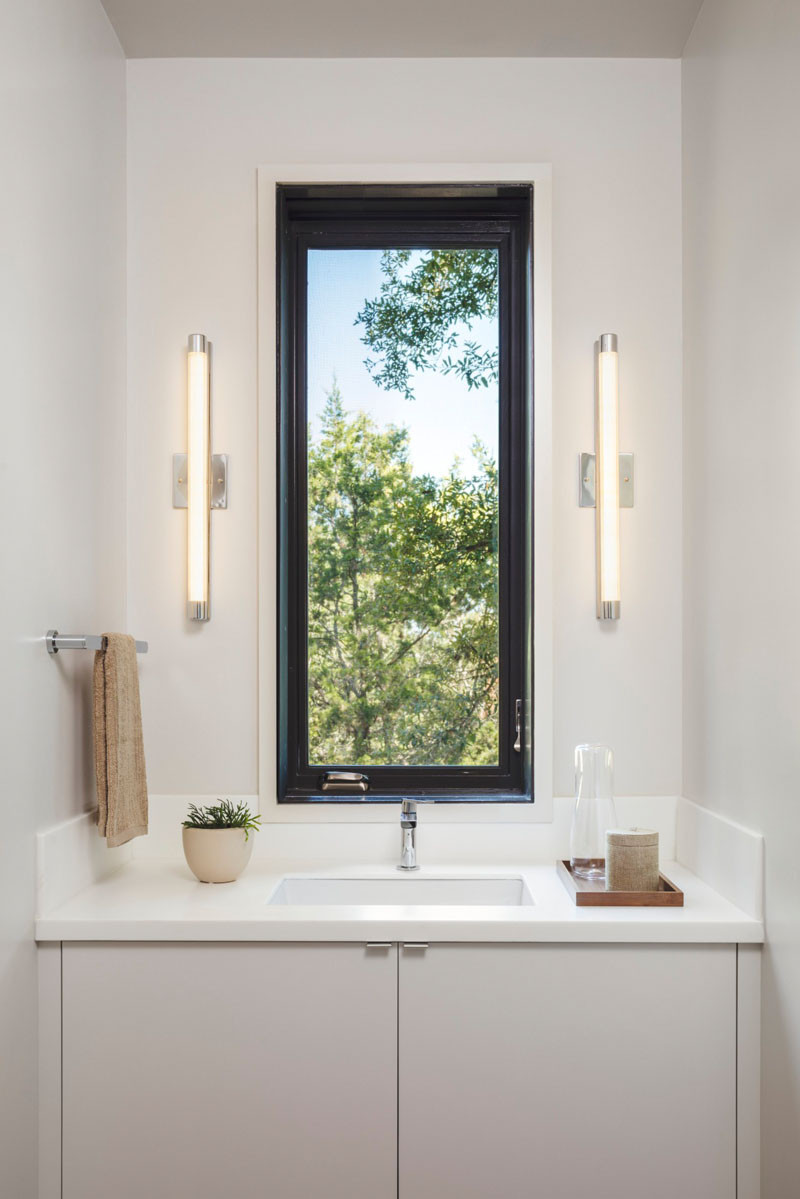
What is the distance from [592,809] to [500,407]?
0.94m

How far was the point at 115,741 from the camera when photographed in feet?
6.02

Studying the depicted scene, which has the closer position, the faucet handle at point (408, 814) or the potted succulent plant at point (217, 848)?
the potted succulent plant at point (217, 848)

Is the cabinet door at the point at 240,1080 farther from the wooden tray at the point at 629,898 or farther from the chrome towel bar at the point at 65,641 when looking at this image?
the chrome towel bar at the point at 65,641

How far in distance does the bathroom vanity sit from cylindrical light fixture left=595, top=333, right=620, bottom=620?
2.41 feet

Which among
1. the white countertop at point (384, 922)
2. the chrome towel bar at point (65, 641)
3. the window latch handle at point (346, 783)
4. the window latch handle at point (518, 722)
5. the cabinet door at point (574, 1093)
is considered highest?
the chrome towel bar at point (65, 641)

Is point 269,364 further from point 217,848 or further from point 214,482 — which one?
point 217,848

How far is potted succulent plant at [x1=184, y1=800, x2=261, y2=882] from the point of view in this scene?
1.91 m

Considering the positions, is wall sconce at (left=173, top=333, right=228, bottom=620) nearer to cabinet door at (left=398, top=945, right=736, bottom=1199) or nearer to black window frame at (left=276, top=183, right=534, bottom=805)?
black window frame at (left=276, top=183, right=534, bottom=805)

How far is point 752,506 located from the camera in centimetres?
172

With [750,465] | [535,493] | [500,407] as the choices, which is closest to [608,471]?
[535,493]

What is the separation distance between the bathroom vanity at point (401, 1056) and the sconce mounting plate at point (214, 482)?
0.92m

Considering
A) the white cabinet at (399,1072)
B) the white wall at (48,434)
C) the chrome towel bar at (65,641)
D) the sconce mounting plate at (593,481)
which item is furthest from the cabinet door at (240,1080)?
the sconce mounting plate at (593,481)

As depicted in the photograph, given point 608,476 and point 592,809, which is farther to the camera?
point 608,476

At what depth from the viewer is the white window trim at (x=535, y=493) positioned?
2119 millimetres
